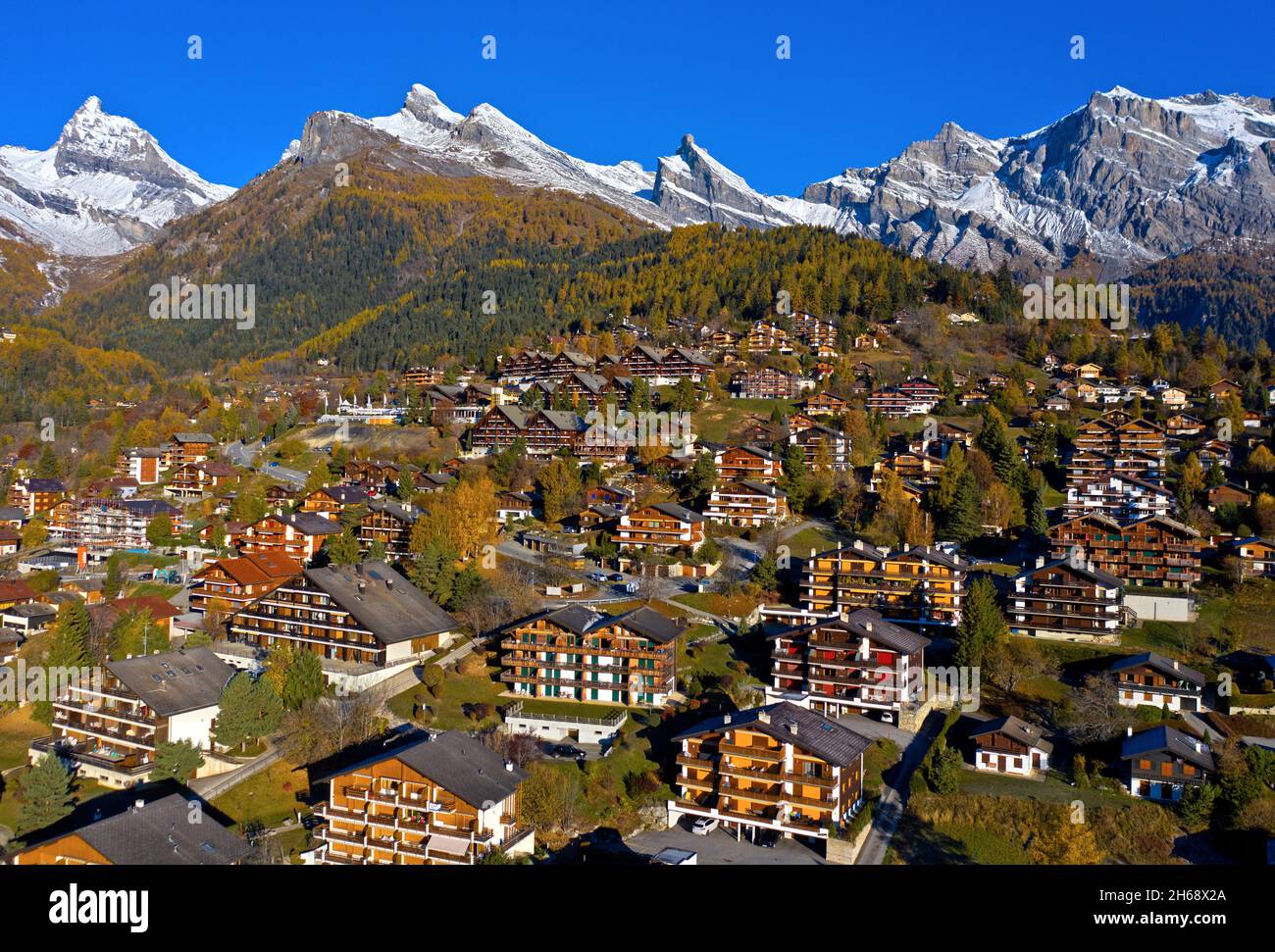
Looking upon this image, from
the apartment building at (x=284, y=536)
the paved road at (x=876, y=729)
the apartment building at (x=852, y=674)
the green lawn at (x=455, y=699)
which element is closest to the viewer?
the green lawn at (x=455, y=699)

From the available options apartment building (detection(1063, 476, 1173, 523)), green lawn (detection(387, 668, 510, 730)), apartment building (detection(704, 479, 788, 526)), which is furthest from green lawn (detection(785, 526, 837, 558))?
green lawn (detection(387, 668, 510, 730))

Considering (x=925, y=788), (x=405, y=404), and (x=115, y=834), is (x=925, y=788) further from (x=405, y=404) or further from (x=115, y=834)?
(x=405, y=404)

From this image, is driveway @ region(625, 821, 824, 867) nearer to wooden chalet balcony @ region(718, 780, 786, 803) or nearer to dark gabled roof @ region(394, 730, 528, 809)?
wooden chalet balcony @ region(718, 780, 786, 803)

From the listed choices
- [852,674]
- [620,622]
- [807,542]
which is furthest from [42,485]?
[852,674]

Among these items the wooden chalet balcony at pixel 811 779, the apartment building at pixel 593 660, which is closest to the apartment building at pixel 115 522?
the apartment building at pixel 593 660

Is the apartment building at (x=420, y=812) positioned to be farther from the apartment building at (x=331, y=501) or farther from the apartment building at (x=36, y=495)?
the apartment building at (x=36, y=495)

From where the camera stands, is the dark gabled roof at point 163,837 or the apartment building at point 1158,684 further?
the apartment building at point 1158,684
